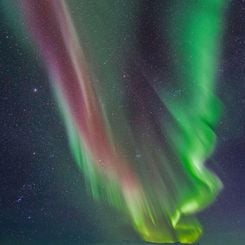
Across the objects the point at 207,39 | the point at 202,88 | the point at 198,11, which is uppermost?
the point at 198,11

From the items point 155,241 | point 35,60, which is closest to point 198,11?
point 35,60

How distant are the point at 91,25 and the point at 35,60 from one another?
0.24m

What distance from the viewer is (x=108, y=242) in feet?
5.15

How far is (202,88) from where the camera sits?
4.55 ft

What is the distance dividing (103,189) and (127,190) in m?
0.10

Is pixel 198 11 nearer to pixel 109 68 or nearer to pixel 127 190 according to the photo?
pixel 109 68

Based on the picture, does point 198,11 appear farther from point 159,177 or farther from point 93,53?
point 159,177

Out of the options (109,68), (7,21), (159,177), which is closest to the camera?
(7,21)

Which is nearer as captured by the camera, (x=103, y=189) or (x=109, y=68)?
(x=109, y=68)

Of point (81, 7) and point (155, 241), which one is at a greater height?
point (81, 7)

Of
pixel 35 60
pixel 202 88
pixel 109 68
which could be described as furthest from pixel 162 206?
pixel 35 60

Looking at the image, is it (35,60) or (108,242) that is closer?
(35,60)

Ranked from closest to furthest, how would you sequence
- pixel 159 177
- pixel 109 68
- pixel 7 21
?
pixel 7 21 < pixel 109 68 < pixel 159 177

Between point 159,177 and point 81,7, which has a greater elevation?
point 81,7
